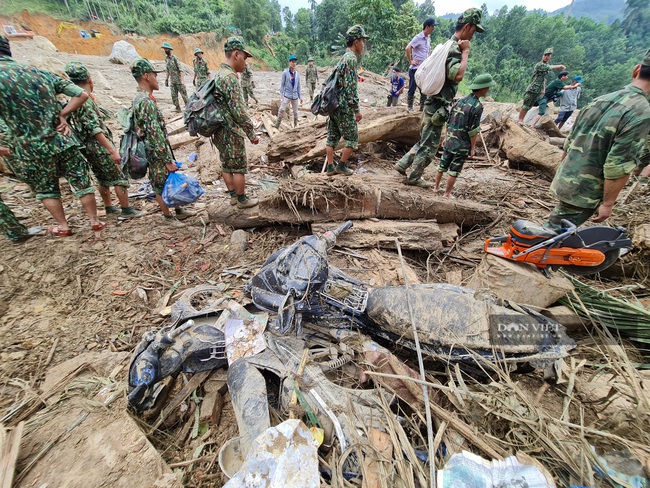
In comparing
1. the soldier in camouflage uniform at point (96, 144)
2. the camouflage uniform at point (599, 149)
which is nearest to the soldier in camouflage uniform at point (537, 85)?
the camouflage uniform at point (599, 149)

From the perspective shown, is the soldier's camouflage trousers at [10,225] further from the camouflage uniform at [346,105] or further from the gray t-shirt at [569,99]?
the gray t-shirt at [569,99]

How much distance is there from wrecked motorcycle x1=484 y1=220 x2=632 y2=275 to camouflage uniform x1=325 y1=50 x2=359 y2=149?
9.69ft

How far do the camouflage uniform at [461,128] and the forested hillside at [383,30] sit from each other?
23.6m

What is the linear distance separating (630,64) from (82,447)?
77241 millimetres

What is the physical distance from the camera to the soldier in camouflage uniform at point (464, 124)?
3.70m

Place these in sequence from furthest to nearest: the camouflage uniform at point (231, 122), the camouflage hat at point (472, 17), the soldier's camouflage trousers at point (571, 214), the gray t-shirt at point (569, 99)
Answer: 1. the gray t-shirt at point (569, 99)
2. the camouflage hat at point (472, 17)
3. the camouflage uniform at point (231, 122)
4. the soldier's camouflage trousers at point (571, 214)

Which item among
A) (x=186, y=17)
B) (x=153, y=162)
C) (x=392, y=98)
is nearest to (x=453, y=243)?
(x=153, y=162)

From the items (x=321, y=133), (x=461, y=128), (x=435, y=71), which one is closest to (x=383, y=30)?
(x=321, y=133)

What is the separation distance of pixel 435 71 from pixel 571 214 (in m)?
2.57

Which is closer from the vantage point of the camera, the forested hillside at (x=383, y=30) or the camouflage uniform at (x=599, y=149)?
the camouflage uniform at (x=599, y=149)

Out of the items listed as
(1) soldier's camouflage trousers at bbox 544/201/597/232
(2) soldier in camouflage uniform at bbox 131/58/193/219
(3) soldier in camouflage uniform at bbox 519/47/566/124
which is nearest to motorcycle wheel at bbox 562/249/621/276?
(1) soldier's camouflage trousers at bbox 544/201/597/232

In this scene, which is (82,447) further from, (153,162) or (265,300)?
(153,162)

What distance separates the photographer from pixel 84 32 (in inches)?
908

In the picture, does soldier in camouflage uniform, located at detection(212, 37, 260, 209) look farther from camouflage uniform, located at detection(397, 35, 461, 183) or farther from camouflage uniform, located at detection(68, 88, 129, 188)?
camouflage uniform, located at detection(397, 35, 461, 183)
